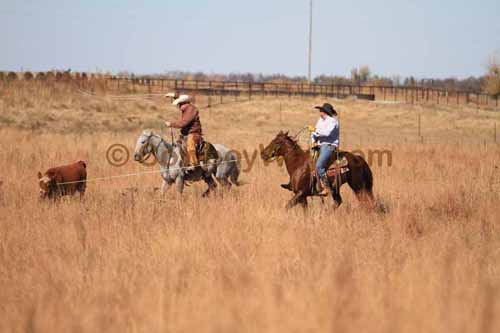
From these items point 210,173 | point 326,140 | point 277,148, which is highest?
point 326,140

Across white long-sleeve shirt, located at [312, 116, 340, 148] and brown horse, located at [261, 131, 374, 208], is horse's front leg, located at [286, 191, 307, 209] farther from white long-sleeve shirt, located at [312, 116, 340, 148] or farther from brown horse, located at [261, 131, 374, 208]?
white long-sleeve shirt, located at [312, 116, 340, 148]

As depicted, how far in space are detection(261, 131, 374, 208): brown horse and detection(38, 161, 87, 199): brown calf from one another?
3633mm

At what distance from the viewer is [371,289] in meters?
6.32

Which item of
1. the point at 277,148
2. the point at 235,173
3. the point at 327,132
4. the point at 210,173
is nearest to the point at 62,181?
the point at 210,173

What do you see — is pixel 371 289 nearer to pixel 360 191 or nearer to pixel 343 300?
pixel 343 300

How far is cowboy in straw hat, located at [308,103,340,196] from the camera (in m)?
11.4

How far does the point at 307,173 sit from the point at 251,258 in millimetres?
4275

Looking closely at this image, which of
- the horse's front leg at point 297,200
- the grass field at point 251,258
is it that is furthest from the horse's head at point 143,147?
the horse's front leg at point 297,200

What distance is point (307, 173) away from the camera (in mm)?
11695

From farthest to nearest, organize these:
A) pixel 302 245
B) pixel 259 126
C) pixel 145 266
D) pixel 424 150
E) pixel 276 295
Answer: pixel 259 126, pixel 424 150, pixel 302 245, pixel 145 266, pixel 276 295

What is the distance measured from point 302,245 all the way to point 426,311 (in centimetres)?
289

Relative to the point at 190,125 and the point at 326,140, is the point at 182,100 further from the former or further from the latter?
the point at 326,140

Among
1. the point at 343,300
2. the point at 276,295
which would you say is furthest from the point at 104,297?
the point at 343,300

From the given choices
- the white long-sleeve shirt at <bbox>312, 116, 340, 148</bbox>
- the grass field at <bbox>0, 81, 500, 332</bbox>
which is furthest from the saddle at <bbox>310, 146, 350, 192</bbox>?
the grass field at <bbox>0, 81, 500, 332</bbox>
